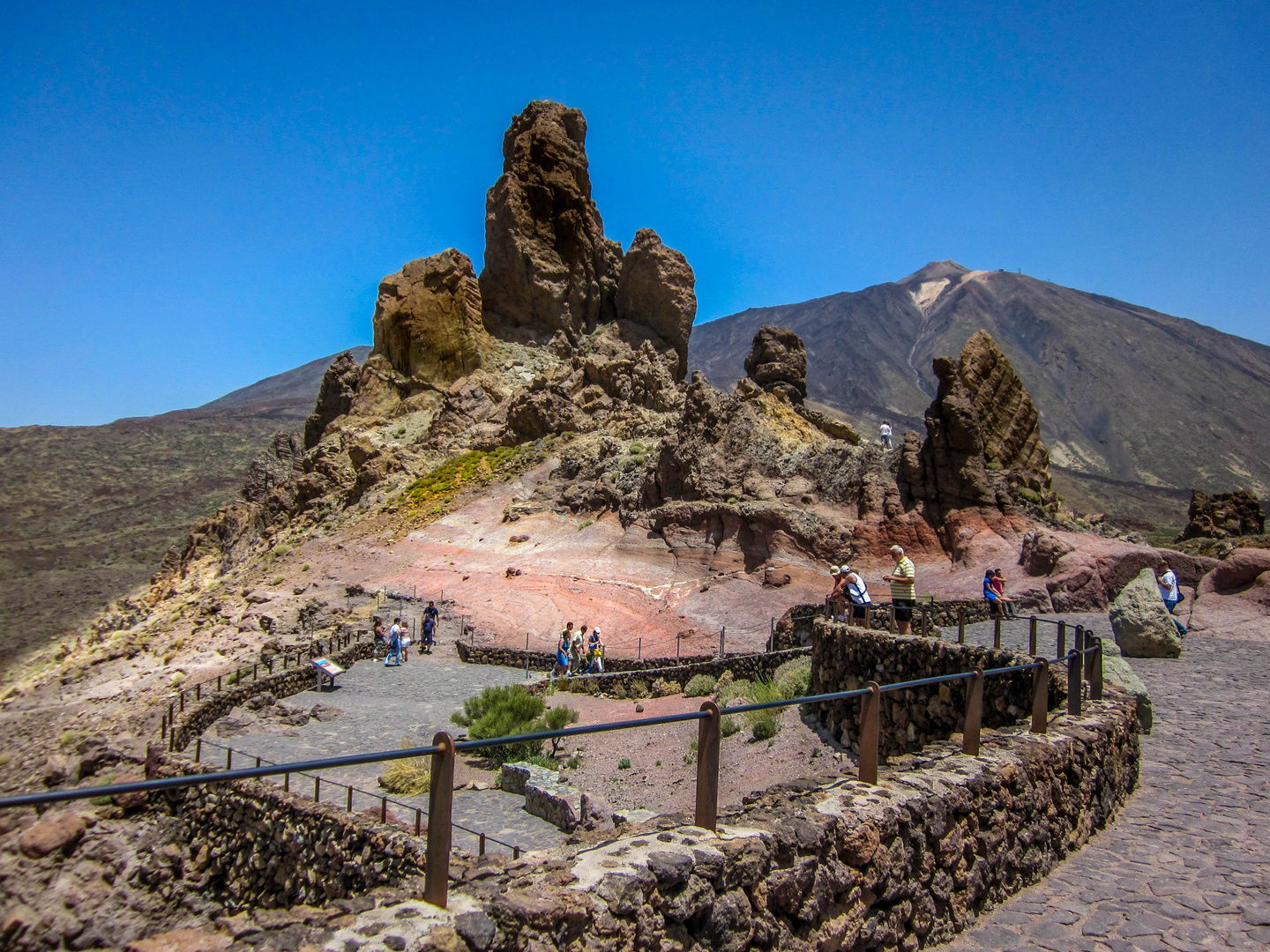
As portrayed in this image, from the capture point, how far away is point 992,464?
26250 mm

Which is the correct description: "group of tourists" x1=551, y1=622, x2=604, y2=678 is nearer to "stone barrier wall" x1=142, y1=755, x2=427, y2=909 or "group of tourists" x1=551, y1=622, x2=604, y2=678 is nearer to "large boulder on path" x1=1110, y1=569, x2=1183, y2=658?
"stone barrier wall" x1=142, y1=755, x2=427, y2=909

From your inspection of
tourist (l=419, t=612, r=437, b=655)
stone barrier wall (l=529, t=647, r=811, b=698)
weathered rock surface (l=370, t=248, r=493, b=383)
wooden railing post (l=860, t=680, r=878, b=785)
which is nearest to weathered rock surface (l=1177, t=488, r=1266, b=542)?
stone barrier wall (l=529, t=647, r=811, b=698)

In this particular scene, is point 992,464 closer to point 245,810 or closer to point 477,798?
point 477,798

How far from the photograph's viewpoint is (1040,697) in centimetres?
646

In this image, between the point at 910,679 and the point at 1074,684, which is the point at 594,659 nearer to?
the point at 910,679

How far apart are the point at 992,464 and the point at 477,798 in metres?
20.8

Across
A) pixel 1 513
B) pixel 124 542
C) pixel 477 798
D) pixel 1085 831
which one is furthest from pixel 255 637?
pixel 1 513

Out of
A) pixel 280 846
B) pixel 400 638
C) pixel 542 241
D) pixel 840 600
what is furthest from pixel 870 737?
pixel 542 241

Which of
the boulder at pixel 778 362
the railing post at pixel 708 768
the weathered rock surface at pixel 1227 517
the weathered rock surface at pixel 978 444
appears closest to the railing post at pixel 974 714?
the railing post at pixel 708 768

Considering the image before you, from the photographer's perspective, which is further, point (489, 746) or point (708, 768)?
point (489, 746)

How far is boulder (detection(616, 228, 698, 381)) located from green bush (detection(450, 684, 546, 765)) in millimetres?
35693

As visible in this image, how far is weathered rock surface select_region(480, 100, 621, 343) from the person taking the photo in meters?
50.0

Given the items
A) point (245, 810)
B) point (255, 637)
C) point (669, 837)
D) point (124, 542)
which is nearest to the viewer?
point (669, 837)

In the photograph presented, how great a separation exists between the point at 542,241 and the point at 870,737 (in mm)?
48668
